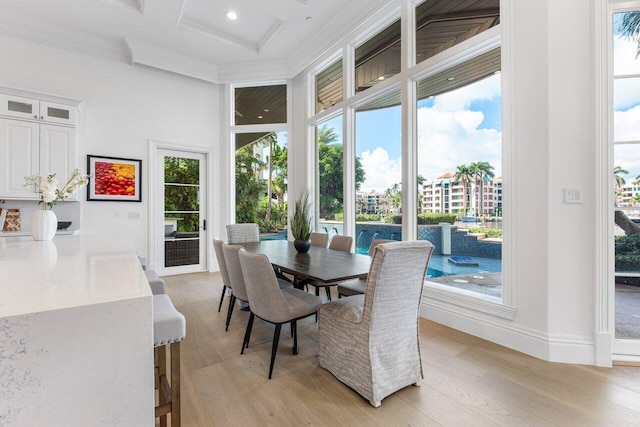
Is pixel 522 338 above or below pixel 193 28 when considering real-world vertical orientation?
below

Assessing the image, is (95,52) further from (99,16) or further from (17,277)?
(17,277)

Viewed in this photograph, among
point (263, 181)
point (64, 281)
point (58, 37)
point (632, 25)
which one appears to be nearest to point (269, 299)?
point (64, 281)

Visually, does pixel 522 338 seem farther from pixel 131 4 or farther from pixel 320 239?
pixel 131 4

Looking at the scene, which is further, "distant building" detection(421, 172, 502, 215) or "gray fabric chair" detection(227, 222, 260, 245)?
"gray fabric chair" detection(227, 222, 260, 245)

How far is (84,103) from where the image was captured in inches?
172

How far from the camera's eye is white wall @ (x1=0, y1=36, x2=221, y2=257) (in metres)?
4.17

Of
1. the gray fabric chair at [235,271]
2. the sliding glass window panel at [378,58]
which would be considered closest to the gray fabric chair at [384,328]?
the gray fabric chair at [235,271]

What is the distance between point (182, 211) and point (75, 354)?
5.03m

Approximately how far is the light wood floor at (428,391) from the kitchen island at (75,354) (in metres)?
1.09

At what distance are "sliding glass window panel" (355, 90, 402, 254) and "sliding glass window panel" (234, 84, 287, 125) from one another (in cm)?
196

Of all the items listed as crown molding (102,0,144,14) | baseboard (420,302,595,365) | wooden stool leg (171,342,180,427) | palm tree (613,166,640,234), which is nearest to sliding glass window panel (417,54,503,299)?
baseboard (420,302,595,365)

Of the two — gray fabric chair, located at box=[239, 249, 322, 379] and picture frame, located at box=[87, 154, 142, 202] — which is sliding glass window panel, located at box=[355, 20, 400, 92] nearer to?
gray fabric chair, located at box=[239, 249, 322, 379]

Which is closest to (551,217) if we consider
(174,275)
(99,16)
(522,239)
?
(522,239)

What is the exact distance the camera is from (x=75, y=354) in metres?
0.71
